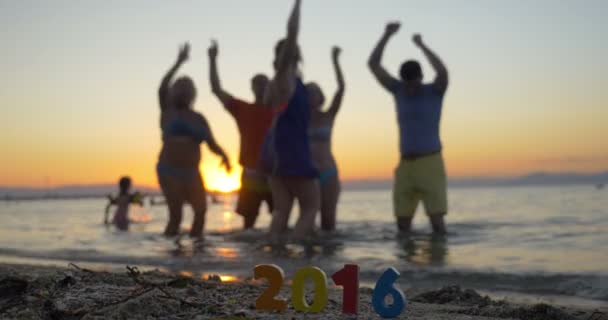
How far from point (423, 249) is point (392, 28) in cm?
243

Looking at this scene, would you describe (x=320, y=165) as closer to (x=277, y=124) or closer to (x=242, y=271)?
(x=277, y=124)

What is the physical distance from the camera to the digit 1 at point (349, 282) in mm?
2863

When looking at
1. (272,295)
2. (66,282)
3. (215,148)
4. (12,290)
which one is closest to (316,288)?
(272,295)


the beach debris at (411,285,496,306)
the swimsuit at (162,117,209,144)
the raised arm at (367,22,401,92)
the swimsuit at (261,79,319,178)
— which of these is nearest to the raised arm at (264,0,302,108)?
the swimsuit at (261,79,319,178)

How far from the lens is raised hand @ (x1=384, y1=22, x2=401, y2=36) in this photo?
24.4 feet

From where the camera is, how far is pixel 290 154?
22.2 ft

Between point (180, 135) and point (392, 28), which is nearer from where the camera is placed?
point (392, 28)

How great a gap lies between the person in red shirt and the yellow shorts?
5.64ft

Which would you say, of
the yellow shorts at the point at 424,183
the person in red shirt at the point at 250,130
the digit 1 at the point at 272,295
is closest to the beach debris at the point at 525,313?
the digit 1 at the point at 272,295

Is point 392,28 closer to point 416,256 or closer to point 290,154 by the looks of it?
point 290,154

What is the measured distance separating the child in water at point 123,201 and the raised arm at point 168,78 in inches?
194

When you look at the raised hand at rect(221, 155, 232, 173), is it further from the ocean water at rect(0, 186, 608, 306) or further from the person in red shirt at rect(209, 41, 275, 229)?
the ocean water at rect(0, 186, 608, 306)

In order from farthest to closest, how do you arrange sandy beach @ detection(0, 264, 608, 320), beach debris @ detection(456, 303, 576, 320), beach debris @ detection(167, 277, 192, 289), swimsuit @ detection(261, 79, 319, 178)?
swimsuit @ detection(261, 79, 319, 178) < beach debris @ detection(167, 277, 192, 289) < beach debris @ detection(456, 303, 576, 320) < sandy beach @ detection(0, 264, 608, 320)

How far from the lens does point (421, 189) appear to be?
7.71 meters
